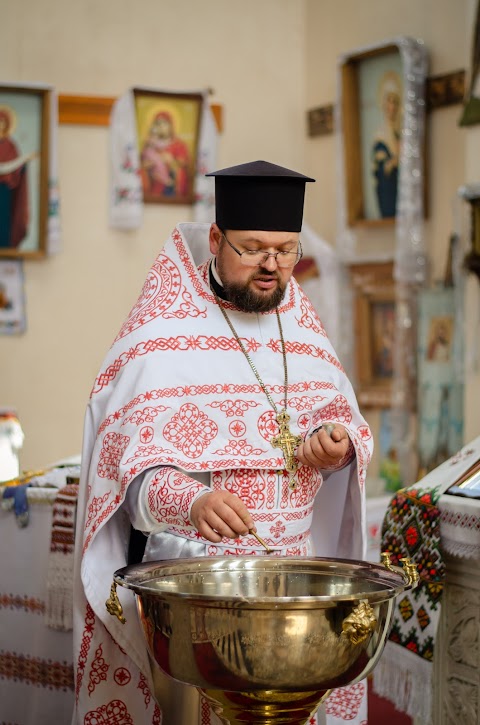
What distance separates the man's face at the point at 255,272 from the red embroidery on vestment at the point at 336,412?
293 mm

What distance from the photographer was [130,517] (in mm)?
2586

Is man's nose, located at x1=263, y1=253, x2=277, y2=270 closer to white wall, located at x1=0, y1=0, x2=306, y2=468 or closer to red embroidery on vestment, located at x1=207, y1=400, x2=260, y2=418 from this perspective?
red embroidery on vestment, located at x1=207, y1=400, x2=260, y2=418

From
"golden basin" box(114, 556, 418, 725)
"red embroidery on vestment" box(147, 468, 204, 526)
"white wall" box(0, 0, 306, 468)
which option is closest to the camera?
"golden basin" box(114, 556, 418, 725)

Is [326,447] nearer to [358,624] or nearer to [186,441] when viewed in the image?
[186,441]

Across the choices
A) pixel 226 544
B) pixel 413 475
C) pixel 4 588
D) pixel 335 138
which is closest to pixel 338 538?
pixel 226 544

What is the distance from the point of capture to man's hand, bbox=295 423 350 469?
2477mm

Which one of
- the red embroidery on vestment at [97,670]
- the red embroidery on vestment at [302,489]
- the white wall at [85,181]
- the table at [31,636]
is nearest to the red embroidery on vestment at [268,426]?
the red embroidery on vestment at [302,489]

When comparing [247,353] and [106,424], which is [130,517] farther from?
[247,353]

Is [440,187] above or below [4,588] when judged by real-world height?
above

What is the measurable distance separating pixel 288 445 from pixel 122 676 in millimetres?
706

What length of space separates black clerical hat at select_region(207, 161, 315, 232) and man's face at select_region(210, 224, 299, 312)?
0.08ft

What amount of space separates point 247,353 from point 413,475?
4.14 m

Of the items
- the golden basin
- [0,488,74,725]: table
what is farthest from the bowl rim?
[0,488,74,725]: table

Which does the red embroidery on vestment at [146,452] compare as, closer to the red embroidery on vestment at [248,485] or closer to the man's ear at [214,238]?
the red embroidery on vestment at [248,485]
